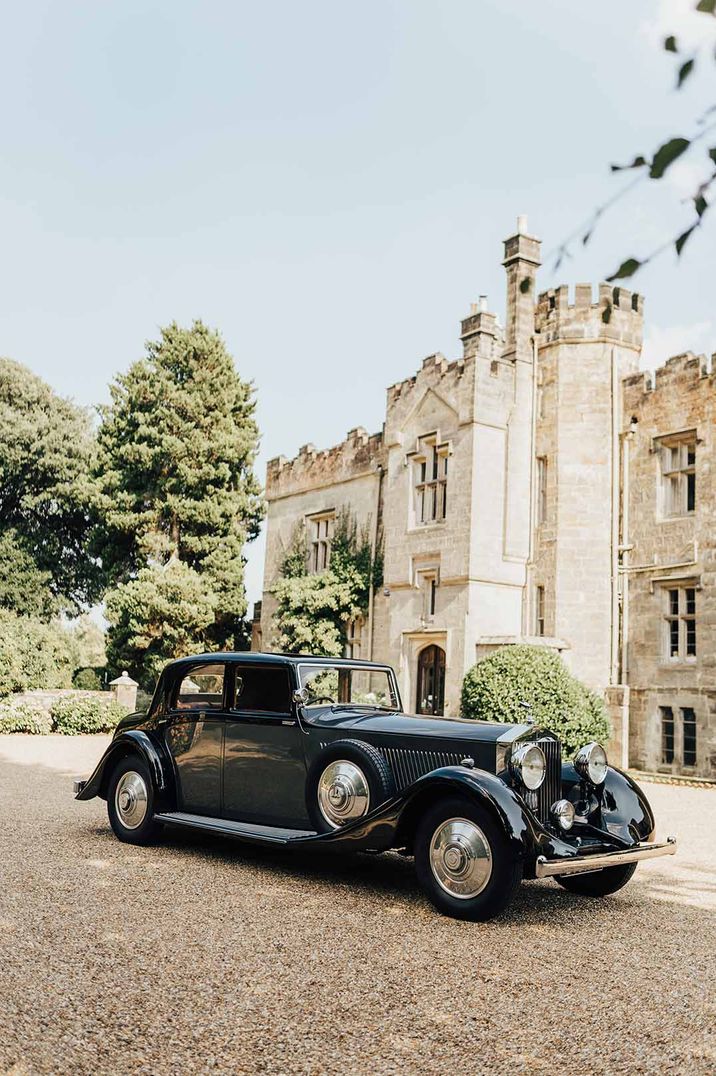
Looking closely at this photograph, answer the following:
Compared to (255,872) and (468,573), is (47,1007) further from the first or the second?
(468,573)

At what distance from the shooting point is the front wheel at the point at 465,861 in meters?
5.37

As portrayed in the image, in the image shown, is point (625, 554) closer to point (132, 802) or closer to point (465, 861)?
point (132, 802)

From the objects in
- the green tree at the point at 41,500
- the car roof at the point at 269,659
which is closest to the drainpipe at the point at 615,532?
the car roof at the point at 269,659

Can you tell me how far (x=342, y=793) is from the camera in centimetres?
629

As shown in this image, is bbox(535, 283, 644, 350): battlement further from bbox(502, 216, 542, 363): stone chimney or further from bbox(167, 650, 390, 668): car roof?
bbox(167, 650, 390, 668): car roof

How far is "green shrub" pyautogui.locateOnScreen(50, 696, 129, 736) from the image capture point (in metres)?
20.9

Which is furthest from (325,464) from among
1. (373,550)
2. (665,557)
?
(665,557)

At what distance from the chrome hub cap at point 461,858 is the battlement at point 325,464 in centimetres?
1793

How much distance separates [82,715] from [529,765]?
16864mm

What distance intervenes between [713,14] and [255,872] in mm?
6012

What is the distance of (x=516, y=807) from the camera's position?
213 inches

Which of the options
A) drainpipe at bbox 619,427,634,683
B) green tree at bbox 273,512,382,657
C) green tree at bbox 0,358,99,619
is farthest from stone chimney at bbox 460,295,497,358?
green tree at bbox 0,358,99,619

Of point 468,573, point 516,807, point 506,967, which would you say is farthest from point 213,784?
point 468,573

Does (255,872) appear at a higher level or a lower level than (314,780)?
lower
